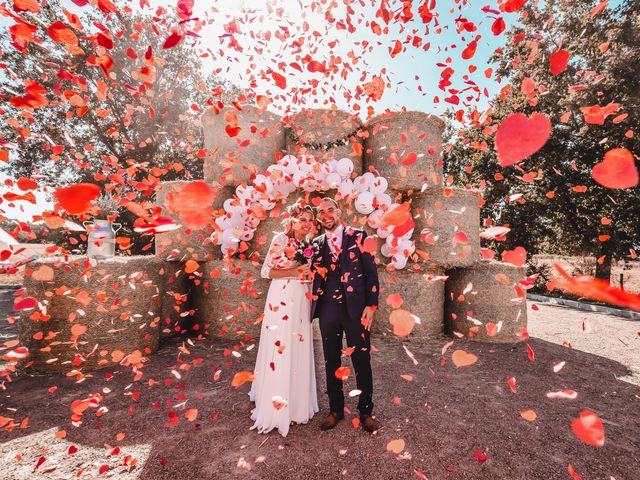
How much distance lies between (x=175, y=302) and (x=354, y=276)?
489cm

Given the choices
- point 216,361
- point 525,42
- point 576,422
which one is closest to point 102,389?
point 216,361

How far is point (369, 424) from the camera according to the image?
10.9 ft

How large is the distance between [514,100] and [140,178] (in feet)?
65.0

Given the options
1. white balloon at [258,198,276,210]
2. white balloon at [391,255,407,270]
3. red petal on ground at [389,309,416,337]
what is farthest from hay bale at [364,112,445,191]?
red petal on ground at [389,309,416,337]

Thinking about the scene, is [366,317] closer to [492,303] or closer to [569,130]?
[492,303]

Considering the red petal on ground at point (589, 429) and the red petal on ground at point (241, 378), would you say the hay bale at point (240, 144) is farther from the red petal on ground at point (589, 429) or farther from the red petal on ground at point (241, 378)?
the red petal on ground at point (589, 429)

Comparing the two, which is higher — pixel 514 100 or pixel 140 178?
pixel 514 100

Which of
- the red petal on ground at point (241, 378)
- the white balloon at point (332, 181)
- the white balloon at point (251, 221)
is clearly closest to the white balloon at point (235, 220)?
the white balloon at point (251, 221)

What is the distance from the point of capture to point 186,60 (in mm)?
18000

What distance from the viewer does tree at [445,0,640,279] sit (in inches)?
503

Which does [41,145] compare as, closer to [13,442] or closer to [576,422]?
[13,442]

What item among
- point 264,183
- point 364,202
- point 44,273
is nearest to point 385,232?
point 364,202

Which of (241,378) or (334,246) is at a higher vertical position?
(334,246)

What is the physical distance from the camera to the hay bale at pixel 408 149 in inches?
276
